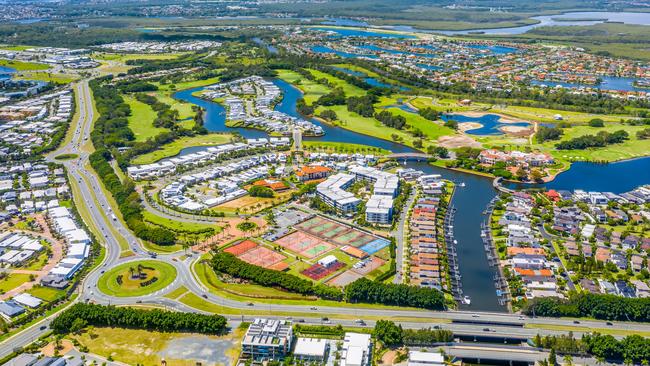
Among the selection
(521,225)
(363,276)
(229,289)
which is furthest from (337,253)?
(521,225)

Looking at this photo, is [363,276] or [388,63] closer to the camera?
[363,276]

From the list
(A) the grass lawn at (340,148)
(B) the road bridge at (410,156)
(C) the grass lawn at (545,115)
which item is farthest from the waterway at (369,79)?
(B) the road bridge at (410,156)

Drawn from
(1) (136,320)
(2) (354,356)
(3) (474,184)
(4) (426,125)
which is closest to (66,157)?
(1) (136,320)

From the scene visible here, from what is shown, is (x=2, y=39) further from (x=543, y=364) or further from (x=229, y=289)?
(x=543, y=364)

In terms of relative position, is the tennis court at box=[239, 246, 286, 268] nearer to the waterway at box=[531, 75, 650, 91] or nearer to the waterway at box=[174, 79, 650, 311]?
the waterway at box=[174, 79, 650, 311]

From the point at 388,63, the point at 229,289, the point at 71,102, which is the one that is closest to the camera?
the point at 229,289

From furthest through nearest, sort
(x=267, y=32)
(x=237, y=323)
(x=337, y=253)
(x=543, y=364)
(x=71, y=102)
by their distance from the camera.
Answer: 1. (x=267, y=32)
2. (x=71, y=102)
3. (x=337, y=253)
4. (x=237, y=323)
5. (x=543, y=364)
